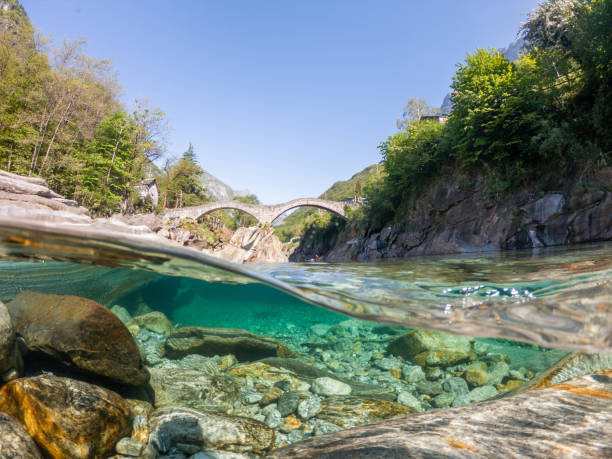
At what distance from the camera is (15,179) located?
774 cm

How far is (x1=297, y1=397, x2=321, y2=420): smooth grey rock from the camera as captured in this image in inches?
124

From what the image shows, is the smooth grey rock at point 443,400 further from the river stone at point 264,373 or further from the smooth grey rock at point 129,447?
the smooth grey rock at point 129,447

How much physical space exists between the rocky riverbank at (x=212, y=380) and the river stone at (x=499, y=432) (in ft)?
2.23

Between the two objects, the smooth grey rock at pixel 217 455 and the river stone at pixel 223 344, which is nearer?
the smooth grey rock at pixel 217 455

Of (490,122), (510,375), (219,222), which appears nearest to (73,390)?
(510,375)

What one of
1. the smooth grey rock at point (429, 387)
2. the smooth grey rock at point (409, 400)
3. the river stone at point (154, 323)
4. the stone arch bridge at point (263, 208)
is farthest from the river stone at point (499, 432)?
the stone arch bridge at point (263, 208)

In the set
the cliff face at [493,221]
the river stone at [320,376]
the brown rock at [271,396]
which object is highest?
the cliff face at [493,221]

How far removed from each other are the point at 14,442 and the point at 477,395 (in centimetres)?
444


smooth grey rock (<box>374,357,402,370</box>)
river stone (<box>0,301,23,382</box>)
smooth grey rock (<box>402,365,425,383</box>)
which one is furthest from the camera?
smooth grey rock (<box>374,357,402,370</box>)

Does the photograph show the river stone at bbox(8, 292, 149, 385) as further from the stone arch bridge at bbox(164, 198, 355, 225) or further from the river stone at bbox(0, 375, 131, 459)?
the stone arch bridge at bbox(164, 198, 355, 225)

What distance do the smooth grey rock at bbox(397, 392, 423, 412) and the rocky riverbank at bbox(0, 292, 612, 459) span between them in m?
0.02

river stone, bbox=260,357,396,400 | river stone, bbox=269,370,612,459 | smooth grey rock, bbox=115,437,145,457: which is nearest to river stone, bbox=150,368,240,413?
smooth grey rock, bbox=115,437,145,457

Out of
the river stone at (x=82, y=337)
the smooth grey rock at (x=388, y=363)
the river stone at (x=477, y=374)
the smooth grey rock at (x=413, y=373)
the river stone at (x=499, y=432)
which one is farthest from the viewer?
the smooth grey rock at (x=388, y=363)

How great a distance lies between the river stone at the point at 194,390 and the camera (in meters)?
3.30
